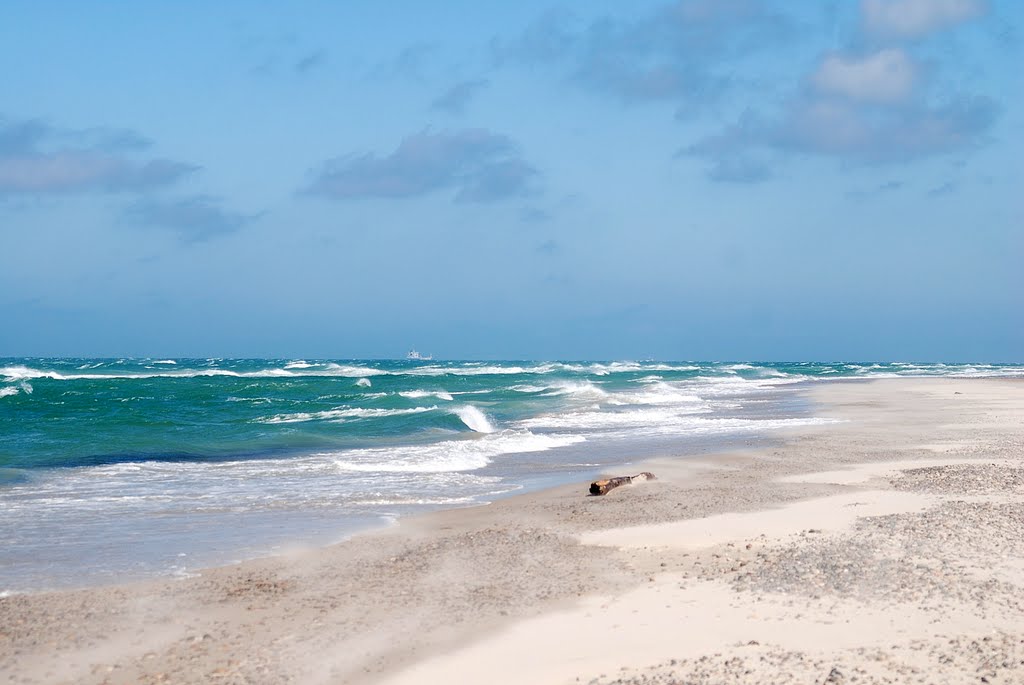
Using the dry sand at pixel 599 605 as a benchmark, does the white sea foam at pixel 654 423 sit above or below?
above

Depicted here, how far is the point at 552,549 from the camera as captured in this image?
33.2 ft

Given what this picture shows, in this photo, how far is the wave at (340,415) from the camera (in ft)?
104

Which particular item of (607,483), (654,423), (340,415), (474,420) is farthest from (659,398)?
(607,483)

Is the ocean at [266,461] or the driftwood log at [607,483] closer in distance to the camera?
the ocean at [266,461]

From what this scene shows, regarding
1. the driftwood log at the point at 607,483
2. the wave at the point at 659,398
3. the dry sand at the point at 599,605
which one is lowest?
the dry sand at the point at 599,605

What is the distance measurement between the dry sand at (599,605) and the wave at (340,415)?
1978cm

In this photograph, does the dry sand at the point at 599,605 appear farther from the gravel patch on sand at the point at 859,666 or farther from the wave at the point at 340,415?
the wave at the point at 340,415

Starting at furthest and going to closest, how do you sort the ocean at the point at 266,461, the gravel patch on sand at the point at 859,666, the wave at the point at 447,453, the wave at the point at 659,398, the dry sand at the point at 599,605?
the wave at the point at 659,398, the wave at the point at 447,453, the ocean at the point at 266,461, the dry sand at the point at 599,605, the gravel patch on sand at the point at 859,666

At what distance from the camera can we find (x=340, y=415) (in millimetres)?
33344

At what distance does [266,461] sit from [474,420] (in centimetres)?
1106

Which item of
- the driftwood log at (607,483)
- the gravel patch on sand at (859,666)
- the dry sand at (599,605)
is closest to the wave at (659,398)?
the driftwood log at (607,483)

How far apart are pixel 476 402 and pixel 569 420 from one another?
1151cm

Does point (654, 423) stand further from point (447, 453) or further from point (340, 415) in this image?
point (340, 415)

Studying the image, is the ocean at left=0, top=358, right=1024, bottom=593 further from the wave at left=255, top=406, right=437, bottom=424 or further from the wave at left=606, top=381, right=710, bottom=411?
the wave at left=606, top=381, right=710, bottom=411
